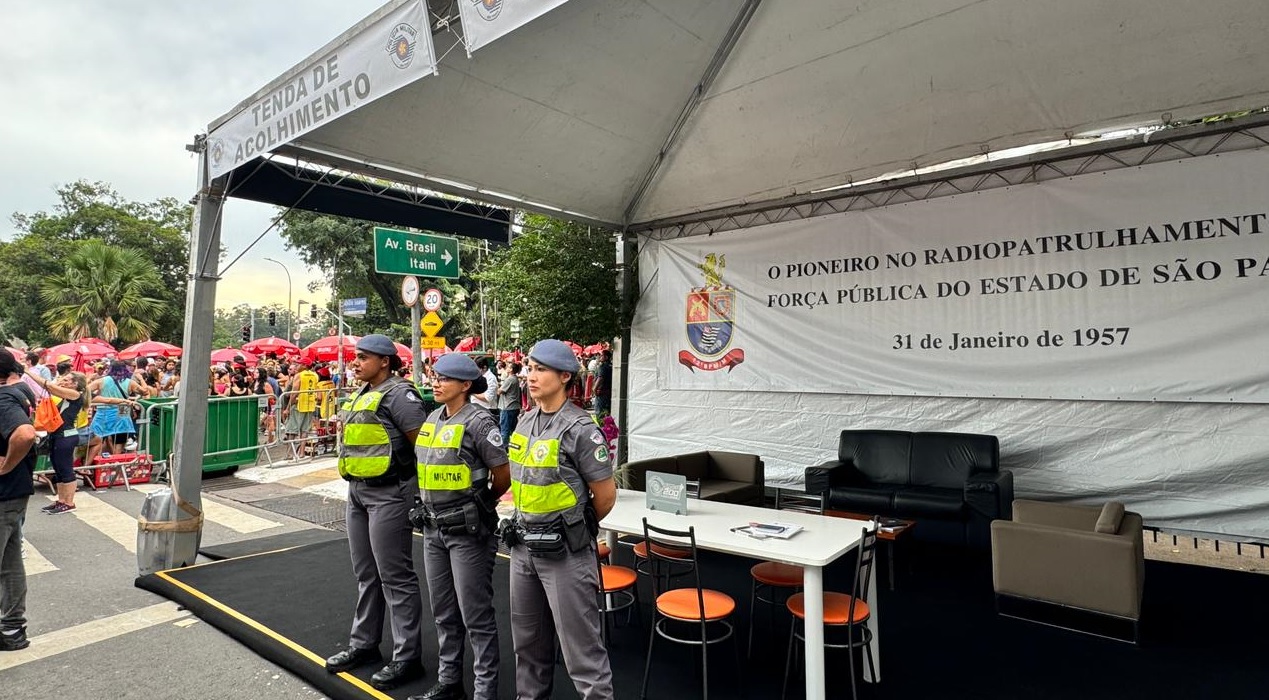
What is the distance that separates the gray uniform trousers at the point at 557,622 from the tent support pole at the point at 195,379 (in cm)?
383

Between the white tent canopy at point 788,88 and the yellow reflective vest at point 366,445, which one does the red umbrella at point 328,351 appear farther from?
the yellow reflective vest at point 366,445

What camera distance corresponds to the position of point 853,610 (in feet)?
9.04

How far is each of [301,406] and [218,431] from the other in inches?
63.8

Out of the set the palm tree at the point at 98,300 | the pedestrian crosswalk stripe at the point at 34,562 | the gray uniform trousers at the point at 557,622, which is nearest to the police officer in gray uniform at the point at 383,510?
the gray uniform trousers at the point at 557,622

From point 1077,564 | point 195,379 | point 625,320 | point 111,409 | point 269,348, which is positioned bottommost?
point 1077,564

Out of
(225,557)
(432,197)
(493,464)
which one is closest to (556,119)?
(432,197)

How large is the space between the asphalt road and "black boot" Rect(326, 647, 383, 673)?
13 centimetres

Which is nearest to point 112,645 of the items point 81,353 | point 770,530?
point 770,530

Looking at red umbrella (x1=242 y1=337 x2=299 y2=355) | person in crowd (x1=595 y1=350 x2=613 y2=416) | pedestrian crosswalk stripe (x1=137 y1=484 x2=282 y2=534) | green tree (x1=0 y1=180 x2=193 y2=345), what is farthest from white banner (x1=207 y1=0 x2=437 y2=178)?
green tree (x1=0 y1=180 x2=193 y2=345)

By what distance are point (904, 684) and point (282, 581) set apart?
418cm

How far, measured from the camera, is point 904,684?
3078mm

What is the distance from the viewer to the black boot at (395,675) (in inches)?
120

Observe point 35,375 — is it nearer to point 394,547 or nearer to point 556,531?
point 394,547

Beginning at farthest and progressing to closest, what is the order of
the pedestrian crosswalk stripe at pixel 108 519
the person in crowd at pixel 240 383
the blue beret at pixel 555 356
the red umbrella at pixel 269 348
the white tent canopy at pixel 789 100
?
the red umbrella at pixel 269 348
the person in crowd at pixel 240 383
the pedestrian crosswalk stripe at pixel 108 519
the white tent canopy at pixel 789 100
the blue beret at pixel 555 356
